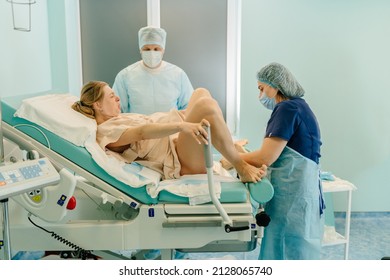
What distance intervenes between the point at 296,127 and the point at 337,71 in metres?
1.53

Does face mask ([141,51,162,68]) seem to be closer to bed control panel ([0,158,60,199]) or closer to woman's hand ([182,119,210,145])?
woman's hand ([182,119,210,145])

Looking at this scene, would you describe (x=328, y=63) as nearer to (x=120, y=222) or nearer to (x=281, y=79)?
(x=281, y=79)

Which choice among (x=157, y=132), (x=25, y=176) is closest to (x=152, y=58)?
(x=157, y=132)

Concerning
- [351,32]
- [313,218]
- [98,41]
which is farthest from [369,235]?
[98,41]

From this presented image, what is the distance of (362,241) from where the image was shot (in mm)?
2715

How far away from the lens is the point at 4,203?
4.24 feet

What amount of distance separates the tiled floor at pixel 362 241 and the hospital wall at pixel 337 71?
0.12 metres

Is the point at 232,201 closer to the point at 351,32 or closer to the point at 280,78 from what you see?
the point at 280,78

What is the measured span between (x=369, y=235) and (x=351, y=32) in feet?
4.85

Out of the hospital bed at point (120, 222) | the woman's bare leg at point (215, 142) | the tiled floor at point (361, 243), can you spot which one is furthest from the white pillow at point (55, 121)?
the tiled floor at point (361, 243)

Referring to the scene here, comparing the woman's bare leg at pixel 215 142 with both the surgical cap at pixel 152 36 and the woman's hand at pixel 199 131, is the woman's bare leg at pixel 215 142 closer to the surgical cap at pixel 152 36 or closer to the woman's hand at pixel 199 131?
the woman's hand at pixel 199 131

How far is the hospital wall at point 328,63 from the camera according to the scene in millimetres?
2928

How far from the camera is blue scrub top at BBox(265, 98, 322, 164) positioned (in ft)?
5.44

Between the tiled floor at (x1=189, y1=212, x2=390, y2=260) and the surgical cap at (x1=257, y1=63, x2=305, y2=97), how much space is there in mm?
1004
